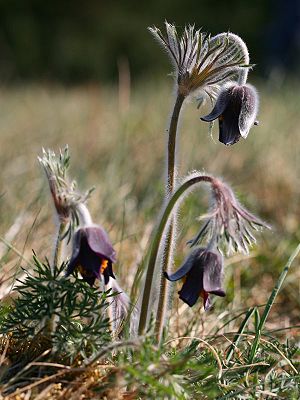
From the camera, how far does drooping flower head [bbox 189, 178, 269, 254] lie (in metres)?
1.60

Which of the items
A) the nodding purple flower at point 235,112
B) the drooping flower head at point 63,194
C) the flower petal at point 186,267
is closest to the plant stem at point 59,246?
the drooping flower head at point 63,194

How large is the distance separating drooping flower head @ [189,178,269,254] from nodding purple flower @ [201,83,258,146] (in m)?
0.13

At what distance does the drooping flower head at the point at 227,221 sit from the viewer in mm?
1599

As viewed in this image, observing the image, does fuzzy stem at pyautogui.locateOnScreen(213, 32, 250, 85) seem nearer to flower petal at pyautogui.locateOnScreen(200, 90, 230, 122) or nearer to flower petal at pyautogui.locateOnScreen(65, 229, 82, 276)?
flower petal at pyautogui.locateOnScreen(200, 90, 230, 122)

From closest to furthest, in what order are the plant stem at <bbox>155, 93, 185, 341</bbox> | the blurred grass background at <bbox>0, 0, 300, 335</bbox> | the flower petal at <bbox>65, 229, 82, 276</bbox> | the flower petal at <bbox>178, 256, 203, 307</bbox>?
the flower petal at <bbox>65, 229, 82, 276</bbox> → the flower petal at <bbox>178, 256, 203, 307</bbox> → the plant stem at <bbox>155, 93, 185, 341</bbox> → the blurred grass background at <bbox>0, 0, 300, 335</bbox>

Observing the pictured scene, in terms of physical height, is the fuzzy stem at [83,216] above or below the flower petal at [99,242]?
above

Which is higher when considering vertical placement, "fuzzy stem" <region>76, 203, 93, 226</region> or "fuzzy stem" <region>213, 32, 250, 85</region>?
"fuzzy stem" <region>213, 32, 250, 85</region>

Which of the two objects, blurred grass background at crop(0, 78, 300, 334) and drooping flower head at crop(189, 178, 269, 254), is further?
blurred grass background at crop(0, 78, 300, 334)

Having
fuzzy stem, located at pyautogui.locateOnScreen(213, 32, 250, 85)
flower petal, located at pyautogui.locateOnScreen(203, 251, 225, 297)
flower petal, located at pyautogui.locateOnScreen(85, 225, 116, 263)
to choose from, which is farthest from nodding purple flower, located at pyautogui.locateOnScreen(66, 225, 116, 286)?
fuzzy stem, located at pyautogui.locateOnScreen(213, 32, 250, 85)

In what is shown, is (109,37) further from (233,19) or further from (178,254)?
(178,254)

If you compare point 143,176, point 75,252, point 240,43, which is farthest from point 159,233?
point 143,176

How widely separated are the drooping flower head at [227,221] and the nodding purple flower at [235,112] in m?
0.13

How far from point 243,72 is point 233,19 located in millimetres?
14413

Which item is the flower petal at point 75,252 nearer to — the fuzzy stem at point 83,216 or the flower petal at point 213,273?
the fuzzy stem at point 83,216
